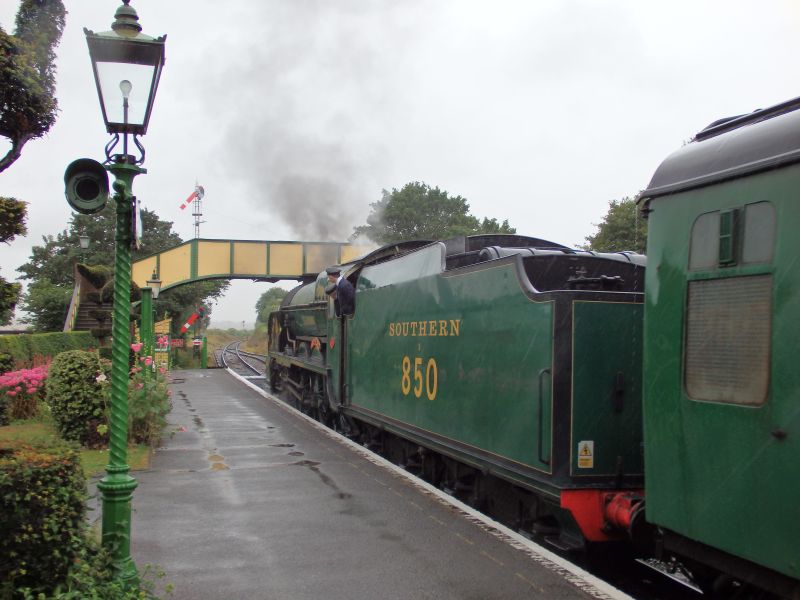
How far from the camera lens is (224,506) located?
727cm

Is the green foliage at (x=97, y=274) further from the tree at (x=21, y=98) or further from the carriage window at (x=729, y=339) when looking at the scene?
the carriage window at (x=729, y=339)

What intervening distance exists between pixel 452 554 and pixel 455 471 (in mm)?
2030

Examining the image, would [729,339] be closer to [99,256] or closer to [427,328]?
[427,328]

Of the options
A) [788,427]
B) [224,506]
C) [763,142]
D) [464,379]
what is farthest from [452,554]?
[763,142]

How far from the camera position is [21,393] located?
1332cm

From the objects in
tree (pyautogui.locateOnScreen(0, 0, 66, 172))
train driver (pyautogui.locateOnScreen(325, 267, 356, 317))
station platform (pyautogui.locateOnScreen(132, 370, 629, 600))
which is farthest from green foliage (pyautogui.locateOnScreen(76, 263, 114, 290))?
tree (pyautogui.locateOnScreen(0, 0, 66, 172))

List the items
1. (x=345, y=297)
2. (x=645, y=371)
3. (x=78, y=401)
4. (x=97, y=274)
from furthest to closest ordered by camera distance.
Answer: (x=97, y=274), (x=345, y=297), (x=78, y=401), (x=645, y=371)

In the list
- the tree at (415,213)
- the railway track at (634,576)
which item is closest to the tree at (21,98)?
the railway track at (634,576)

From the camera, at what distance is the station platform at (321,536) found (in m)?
5.01

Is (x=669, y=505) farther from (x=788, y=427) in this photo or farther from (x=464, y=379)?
(x=464, y=379)

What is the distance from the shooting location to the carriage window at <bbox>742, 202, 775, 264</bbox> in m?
3.53

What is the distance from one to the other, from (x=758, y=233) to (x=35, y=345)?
1803cm

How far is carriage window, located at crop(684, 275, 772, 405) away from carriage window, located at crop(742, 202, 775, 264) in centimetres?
10

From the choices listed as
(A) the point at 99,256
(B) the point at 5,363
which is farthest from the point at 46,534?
(A) the point at 99,256
